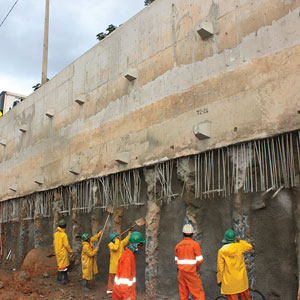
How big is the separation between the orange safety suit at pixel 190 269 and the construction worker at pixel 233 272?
381mm

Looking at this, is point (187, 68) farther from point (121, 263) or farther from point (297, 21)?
point (121, 263)

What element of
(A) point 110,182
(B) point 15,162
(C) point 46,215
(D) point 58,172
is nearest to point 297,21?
(A) point 110,182

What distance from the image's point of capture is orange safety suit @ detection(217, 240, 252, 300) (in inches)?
236

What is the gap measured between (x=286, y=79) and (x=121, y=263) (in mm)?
4308

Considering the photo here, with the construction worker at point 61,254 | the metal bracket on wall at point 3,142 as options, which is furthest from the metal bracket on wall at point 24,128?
the construction worker at point 61,254

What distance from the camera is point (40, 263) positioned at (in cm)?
1152

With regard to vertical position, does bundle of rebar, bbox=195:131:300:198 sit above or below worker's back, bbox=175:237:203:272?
above

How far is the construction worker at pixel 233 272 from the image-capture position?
19.6 ft

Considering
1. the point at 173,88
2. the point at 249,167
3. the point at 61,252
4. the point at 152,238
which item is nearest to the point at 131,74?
the point at 173,88

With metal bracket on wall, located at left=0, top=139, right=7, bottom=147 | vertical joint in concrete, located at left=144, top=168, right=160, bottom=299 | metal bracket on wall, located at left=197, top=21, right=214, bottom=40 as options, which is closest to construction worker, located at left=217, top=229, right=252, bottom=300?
vertical joint in concrete, located at left=144, top=168, right=160, bottom=299

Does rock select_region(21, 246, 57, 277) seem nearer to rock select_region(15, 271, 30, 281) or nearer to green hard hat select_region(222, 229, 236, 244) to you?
rock select_region(15, 271, 30, 281)

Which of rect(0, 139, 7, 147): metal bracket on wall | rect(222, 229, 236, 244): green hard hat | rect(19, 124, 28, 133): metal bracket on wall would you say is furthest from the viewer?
rect(0, 139, 7, 147): metal bracket on wall

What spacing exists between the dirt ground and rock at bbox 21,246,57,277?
265 mm

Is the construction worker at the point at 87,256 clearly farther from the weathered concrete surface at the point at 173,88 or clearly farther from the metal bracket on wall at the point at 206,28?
the metal bracket on wall at the point at 206,28
